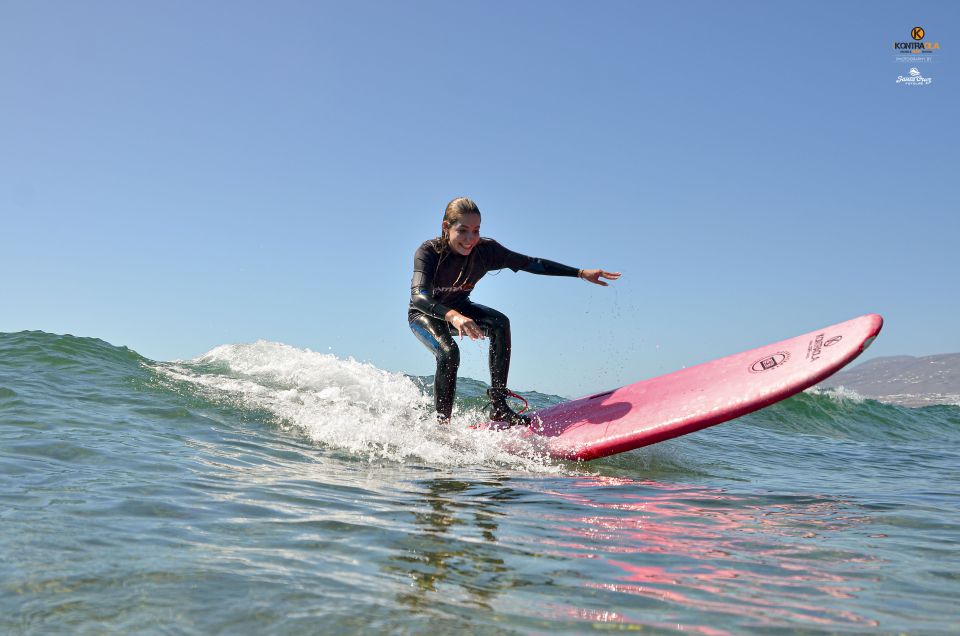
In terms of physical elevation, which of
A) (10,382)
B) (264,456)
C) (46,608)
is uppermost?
(10,382)

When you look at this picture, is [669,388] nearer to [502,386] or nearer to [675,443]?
[502,386]

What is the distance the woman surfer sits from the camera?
588cm

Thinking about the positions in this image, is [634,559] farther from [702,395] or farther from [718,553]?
[702,395]

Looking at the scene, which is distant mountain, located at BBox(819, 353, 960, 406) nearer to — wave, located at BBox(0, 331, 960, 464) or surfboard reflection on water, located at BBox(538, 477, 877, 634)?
wave, located at BBox(0, 331, 960, 464)

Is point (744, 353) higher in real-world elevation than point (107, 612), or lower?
higher

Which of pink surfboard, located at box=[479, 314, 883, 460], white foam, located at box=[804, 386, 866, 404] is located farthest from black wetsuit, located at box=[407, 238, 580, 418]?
white foam, located at box=[804, 386, 866, 404]

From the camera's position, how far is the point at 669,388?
6070 mm

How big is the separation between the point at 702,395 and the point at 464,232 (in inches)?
98.7

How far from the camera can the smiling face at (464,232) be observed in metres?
5.80

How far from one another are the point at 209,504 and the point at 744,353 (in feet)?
16.0

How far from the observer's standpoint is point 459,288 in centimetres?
630

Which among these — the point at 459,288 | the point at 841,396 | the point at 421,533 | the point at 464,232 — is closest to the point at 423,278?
the point at 459,288

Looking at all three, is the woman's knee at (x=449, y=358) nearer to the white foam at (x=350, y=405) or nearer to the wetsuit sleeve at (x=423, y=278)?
the wetsuit sleeve at (x=423, y=278)

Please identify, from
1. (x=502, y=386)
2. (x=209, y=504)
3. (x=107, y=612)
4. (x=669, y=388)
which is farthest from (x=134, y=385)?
(x=107, y=612)
